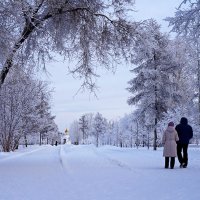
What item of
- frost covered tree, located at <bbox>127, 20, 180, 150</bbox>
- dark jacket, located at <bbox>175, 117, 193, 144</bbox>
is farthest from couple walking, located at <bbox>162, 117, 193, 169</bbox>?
frost covered tree, located at <bbox>127, 20, 180, 150</bbox>

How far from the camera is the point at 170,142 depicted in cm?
1645

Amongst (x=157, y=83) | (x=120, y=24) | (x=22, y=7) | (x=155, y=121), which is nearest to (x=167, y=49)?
(x=157, y=83)

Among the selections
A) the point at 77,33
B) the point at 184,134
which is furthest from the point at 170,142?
the point at 77,33

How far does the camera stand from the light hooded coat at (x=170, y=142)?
16109 mm

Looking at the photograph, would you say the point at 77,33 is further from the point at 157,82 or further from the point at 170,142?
the point at 157,82

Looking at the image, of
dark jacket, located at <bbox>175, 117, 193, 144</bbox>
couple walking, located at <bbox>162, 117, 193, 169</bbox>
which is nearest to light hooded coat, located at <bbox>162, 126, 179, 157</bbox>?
couple walking, located at <bbox>162, 117, 193, 169</bbox>

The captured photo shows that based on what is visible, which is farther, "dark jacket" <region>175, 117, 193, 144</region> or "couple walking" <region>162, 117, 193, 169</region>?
"dark jacket" <region>175, 117, 193, 144</region>

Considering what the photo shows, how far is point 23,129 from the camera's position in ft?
139

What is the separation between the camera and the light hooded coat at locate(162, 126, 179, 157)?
52.9 ft

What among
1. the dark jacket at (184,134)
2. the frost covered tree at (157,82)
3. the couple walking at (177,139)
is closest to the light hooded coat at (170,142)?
the couple walking at (177,139)

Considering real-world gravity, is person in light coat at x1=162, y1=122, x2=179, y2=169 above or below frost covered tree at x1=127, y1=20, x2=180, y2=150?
below

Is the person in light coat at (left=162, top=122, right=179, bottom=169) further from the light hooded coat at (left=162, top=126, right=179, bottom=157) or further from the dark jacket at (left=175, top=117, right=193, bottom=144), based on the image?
the dark jacket at (left=175, top=117, right=193, bottom=144)

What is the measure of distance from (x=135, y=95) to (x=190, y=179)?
105 ft

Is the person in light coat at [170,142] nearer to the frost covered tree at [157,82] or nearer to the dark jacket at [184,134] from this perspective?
the dark jacket at [184,134]
